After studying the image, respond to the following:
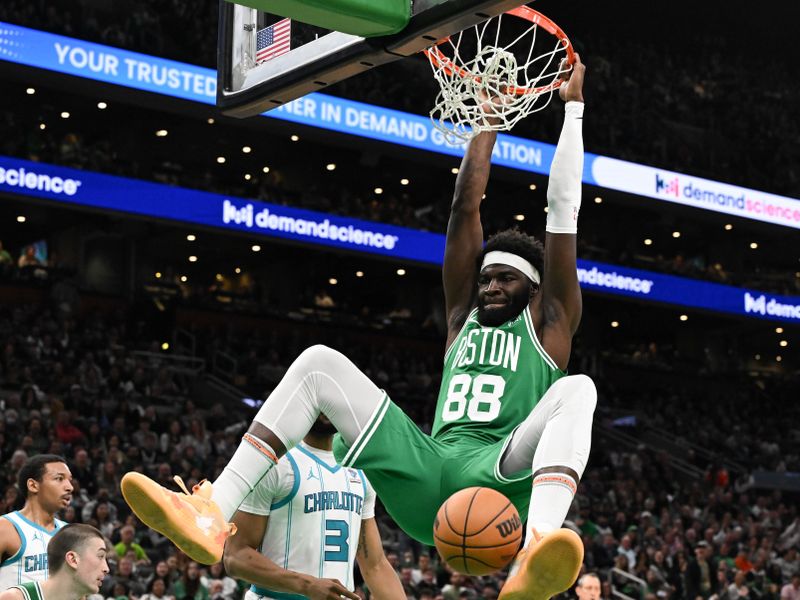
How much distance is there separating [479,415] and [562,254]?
2.44 feet

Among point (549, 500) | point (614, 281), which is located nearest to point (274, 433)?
point (549, 500)

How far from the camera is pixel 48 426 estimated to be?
1564cm

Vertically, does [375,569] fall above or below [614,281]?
below

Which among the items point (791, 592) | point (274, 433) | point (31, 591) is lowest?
point (791, 592)

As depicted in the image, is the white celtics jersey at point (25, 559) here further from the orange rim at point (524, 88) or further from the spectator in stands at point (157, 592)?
the spectator in stands at point (157, 592)

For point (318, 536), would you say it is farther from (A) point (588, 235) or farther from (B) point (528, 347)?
(A) point (588, 235)

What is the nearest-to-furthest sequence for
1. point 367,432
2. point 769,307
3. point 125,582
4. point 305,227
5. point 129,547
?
point 367,432 → point 125,582 → point 129,547 → point 305,227 → point 769,307

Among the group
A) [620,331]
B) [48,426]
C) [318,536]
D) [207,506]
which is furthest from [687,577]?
[620,331]

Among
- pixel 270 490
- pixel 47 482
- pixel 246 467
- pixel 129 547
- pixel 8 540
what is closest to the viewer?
pixel 246 467

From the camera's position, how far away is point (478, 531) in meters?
4.36

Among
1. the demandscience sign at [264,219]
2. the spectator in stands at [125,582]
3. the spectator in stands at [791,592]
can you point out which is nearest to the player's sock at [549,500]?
the spectator in stands at [125,582]

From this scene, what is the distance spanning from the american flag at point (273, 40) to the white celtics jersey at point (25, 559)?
8.68 feet

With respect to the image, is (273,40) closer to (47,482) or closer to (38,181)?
(47,482)

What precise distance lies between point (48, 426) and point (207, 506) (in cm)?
1172
